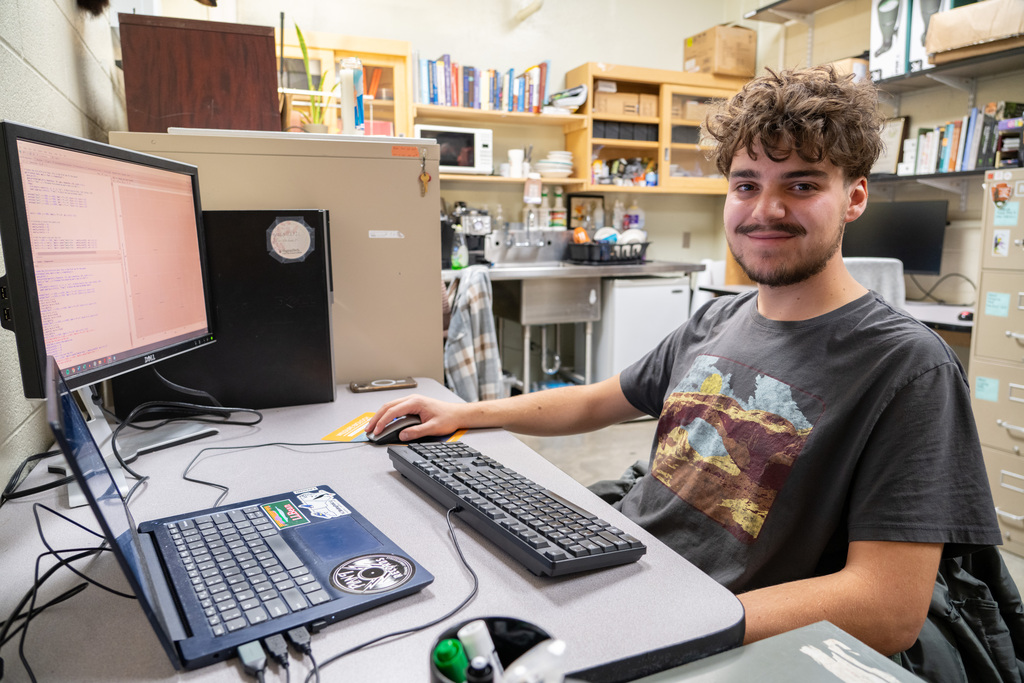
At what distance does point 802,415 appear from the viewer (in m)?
0.88

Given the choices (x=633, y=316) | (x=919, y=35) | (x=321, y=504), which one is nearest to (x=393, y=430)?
(x=321, y=504)

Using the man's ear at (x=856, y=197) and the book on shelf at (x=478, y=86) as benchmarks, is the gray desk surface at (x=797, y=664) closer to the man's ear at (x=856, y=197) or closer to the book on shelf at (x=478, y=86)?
the man's ear at (x=856, y=197)

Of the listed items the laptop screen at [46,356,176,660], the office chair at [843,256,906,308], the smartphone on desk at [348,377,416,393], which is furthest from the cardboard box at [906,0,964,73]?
the laptop screen at [46,356,176,660]

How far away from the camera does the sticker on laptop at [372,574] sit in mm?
577

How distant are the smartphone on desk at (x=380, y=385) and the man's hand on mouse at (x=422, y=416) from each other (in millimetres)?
301

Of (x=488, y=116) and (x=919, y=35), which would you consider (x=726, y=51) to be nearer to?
(x=919, y=35)

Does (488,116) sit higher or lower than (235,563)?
higher

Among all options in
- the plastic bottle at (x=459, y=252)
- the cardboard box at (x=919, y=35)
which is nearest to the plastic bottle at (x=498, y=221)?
the plastic bottle at (x=459, y=252)

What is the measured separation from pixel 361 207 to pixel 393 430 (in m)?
0.59

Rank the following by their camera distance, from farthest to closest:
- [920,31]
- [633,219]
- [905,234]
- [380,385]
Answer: [633,219]
[905,234]
[920,31]
[380,385]

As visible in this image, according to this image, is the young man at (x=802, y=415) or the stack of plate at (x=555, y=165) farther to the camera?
the stack of plate at (x=555, y=165)

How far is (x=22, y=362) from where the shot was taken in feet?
2.30

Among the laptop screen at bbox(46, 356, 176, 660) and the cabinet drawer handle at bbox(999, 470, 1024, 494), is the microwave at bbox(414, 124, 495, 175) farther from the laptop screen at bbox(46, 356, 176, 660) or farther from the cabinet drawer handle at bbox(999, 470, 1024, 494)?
the laptop screen at bbox(46, 356, 176, 660)

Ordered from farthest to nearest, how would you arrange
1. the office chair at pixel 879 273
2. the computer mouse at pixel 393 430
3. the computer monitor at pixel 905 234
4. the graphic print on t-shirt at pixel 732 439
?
the computer monitor at pixel 905 234 < the office chair at pixel 879 273 < the computer mouse at pixel 393 430 < the graphic print on t-shirt at pixel 732 439
